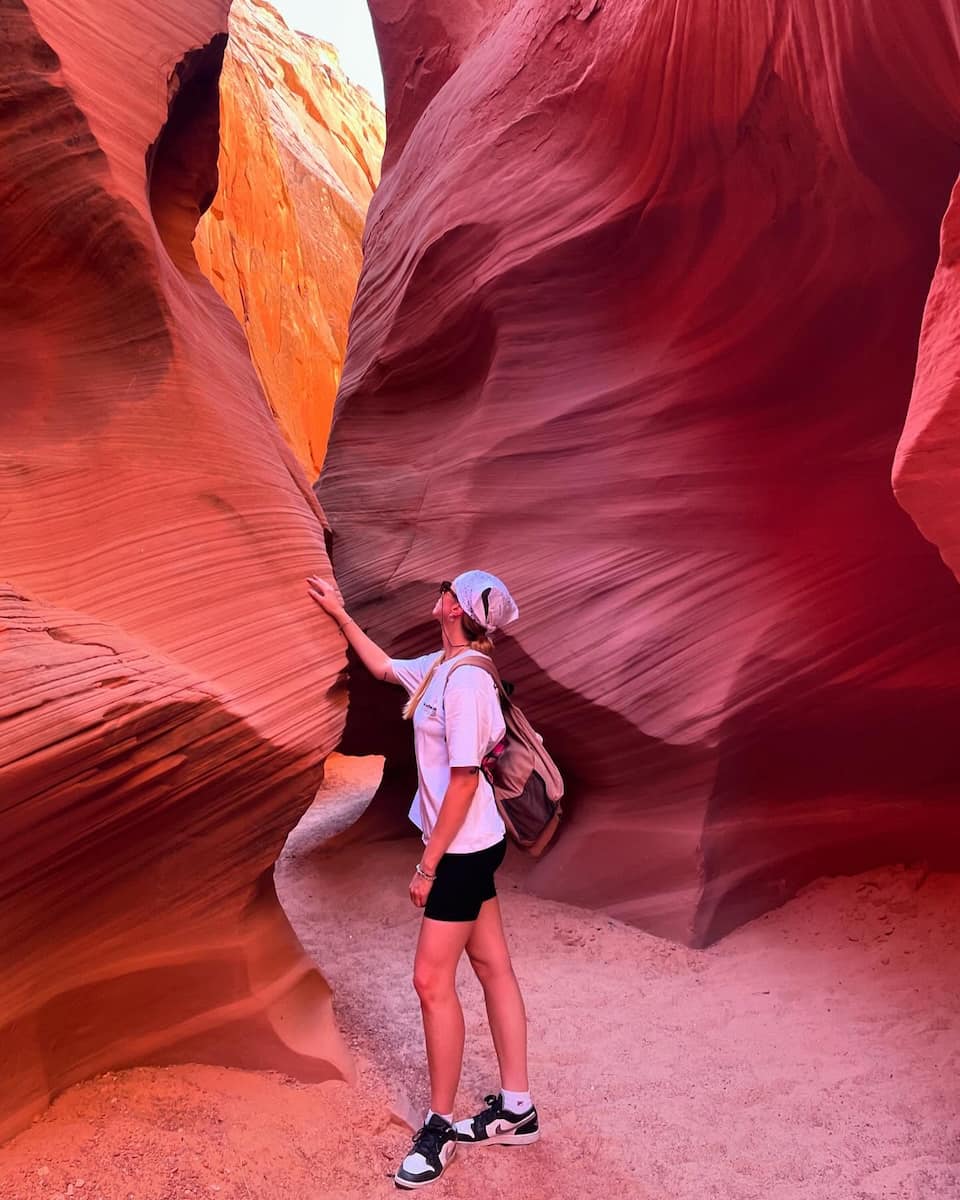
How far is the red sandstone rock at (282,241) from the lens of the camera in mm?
14633

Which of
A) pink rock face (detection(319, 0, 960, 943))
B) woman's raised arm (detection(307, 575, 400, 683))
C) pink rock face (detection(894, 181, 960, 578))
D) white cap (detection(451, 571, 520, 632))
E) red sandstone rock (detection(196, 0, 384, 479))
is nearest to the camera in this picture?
pink rock face (detection(894, 181, 960, 578))

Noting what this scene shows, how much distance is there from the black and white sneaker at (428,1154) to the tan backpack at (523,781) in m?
0.79

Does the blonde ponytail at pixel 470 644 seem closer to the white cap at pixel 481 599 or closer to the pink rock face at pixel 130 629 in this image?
the white cap at pixel 481 599

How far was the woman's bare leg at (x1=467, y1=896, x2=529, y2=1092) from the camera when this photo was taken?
9.20 feet

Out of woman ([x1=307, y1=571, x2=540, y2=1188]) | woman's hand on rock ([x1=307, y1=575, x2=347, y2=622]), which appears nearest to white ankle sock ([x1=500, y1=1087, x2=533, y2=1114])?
woman ([x1=307, y1=571, x2=540, y2=1188])

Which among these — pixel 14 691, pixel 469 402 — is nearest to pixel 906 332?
pixel 469 402

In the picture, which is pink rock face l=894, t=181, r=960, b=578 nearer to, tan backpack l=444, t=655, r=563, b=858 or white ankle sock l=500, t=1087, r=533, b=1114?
tan backpack l=444, t=655, r=563, b=858

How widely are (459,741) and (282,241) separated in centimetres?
→ 1467

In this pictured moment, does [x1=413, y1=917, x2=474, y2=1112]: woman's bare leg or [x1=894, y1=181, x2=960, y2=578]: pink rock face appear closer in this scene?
[x1=894, y1=181, x2=960, y2=578]: pink rock face

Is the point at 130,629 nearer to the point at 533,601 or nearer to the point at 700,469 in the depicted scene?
the point at 533,601

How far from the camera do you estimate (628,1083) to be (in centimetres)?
339

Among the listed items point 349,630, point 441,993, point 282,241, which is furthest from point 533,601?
point 282,241

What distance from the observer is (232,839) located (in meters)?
3.11

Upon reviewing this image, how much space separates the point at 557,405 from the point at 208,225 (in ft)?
35.0
